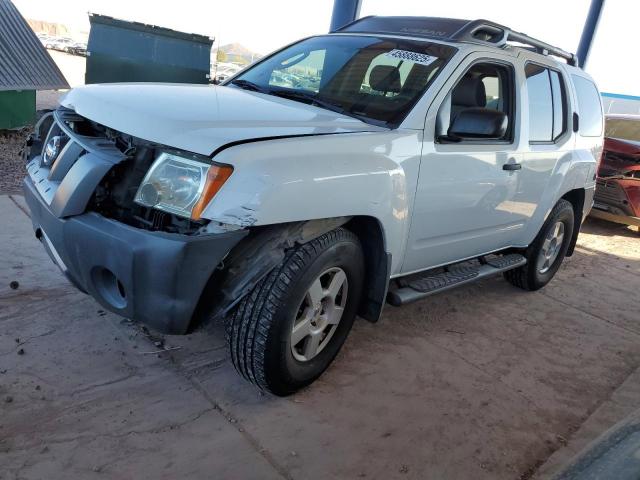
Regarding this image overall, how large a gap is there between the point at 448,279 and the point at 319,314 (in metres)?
1.13

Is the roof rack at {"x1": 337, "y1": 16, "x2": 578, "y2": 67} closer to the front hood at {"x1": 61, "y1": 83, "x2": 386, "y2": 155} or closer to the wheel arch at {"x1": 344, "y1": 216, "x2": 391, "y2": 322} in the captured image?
the front hood at {"x1": 61, "y1": 83, "x2": 386, "y2": 155}

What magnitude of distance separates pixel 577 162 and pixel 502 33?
4.94 ft

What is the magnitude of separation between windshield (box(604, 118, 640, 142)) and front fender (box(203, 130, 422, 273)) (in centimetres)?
753

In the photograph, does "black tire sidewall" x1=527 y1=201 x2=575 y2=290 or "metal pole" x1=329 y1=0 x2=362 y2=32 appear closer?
"black tire sidewall" x1=527 y1=201 x2=575 y2=290

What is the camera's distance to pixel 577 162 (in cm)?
459

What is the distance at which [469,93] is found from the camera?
3574 millimetres

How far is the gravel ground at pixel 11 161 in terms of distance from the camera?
535 cm

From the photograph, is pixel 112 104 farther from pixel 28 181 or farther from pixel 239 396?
pixel 239 396

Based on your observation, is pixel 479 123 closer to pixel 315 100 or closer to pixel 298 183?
pixel 315 100

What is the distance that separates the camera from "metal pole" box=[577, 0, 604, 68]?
1262cm

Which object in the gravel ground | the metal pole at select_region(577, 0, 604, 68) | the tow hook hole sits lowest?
the gravel ground

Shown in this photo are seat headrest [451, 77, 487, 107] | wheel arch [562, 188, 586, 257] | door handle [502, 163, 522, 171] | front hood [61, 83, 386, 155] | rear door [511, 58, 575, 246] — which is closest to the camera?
front hood [61, 83, 386, 155]

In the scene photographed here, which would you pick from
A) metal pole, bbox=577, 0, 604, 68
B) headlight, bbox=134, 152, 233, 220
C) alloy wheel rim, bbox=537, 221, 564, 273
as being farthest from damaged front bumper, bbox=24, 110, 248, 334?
metal pole, bbox=577, 0, 604, 68

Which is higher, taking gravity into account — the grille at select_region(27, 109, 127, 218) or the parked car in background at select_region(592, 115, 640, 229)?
the grille at select_region(27, 109, 127, 218)
